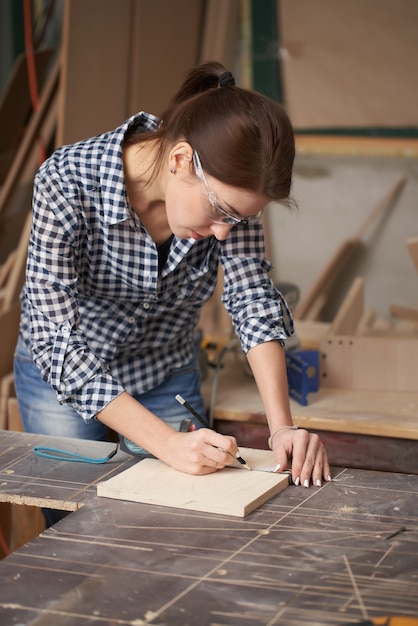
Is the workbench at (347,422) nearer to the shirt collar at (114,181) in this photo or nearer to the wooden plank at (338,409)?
the wooden plank at (338,409)

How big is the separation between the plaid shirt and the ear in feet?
0.76

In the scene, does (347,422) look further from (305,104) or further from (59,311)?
(305,104)

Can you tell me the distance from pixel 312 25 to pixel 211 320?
5.04 feet

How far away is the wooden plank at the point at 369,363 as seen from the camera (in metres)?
3.08

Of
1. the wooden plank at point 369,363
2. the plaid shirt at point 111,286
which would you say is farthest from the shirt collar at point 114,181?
the wooden plank at point 369,363

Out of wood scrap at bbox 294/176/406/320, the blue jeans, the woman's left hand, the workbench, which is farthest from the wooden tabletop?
wood scrap at bbox 294/176/406/320

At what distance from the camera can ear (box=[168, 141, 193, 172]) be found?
2.03m

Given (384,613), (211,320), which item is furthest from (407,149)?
(384,613)

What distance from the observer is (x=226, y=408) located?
2957 mm

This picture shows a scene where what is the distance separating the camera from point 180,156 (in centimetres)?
205

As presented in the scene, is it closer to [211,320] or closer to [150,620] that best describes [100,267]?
[150,620]

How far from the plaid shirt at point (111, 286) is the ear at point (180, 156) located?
233 millimetres

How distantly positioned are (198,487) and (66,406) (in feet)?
2.32

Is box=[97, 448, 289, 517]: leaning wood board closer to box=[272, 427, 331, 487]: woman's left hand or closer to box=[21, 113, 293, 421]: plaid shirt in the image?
box=[272, 427, 331, 487]: woman's left hand
